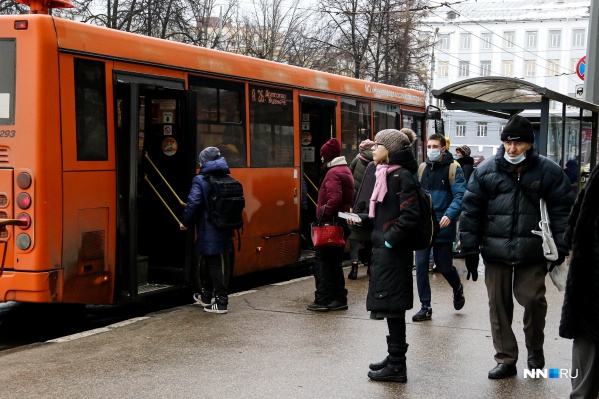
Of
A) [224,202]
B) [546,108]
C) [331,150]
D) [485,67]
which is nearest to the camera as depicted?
[224,202]

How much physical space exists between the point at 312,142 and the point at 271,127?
2.08 m

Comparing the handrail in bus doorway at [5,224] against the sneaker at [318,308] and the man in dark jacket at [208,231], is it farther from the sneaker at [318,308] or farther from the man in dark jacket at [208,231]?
the sneaker at [318,308]

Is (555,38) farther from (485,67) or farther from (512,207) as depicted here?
(512,207)

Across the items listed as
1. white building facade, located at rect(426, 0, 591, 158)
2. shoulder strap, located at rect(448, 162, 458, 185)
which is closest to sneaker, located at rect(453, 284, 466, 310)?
shoulder strap, located at rect(448, 162, 458, 185)

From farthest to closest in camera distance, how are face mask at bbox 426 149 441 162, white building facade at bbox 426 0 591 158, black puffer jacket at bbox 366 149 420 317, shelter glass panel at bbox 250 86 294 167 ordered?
white building facade at bbox 426 0 591 158 → shelter glass panel at bbox 250 86 294 167 → face mask at bbox 426 149 441 162 → black puffer jacket at bbox 366 149 420 317

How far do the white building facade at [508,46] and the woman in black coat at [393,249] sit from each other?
71.1m

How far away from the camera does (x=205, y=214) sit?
344 inches

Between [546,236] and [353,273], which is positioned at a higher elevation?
[546,236]

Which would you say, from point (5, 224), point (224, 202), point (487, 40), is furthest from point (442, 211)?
point (487, 40)

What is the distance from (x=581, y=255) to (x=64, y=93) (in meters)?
5.06

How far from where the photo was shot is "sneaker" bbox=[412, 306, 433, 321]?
27.7ft

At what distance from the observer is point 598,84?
614 inches

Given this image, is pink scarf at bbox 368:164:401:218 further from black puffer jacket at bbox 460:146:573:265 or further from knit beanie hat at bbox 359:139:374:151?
knit beanie hat at bbox 359:139:374:151

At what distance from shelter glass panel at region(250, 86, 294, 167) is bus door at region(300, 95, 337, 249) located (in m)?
0.91
